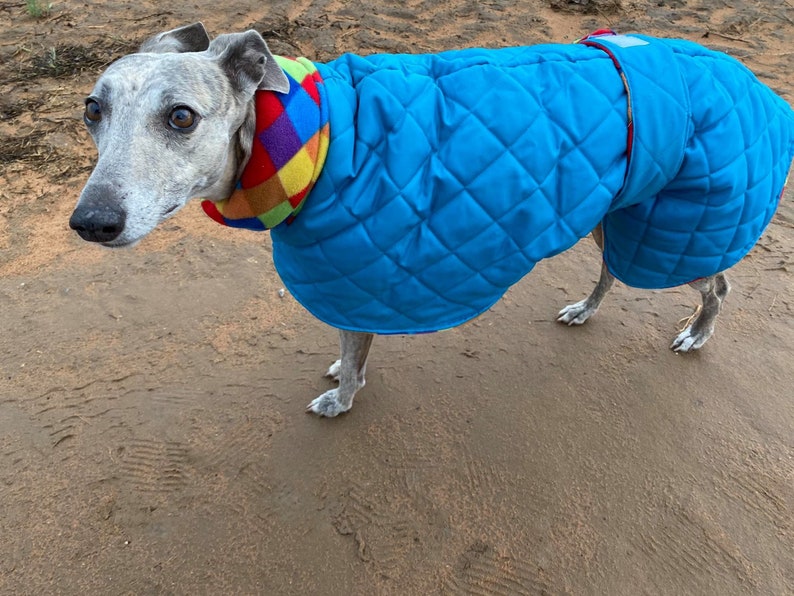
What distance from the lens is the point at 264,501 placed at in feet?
7.91

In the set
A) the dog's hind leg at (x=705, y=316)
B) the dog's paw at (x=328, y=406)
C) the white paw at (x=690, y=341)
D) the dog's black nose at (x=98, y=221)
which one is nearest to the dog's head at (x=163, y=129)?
the dog's black nose at (x=98, y=221)

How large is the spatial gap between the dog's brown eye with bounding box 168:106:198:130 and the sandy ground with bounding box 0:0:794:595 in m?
1.58

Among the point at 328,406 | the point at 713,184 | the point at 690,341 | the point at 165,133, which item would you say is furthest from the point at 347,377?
the point at 690,341

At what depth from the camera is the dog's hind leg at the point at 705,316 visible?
2.89 metres

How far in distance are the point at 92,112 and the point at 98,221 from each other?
0.39 metres

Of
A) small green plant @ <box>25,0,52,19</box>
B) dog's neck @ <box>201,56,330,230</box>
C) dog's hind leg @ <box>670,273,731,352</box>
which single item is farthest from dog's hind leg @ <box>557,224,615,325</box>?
small green plant @ <box>25,0,52,19</box>

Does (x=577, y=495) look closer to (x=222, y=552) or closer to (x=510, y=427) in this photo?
(x=510, y=427)

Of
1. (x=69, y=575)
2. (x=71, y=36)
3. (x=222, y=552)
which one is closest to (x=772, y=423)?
(x=222, y=552)

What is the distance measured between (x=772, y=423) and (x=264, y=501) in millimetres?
2432

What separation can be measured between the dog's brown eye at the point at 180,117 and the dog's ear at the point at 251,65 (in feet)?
0.54

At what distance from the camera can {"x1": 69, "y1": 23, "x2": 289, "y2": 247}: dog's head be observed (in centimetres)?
148

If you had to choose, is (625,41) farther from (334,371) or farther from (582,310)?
(334,371)

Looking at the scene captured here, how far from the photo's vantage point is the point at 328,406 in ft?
8.93

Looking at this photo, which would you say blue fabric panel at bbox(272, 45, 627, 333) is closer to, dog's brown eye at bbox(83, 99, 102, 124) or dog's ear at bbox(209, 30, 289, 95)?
dog's ear at bbox(209, 30, 289, 95)
